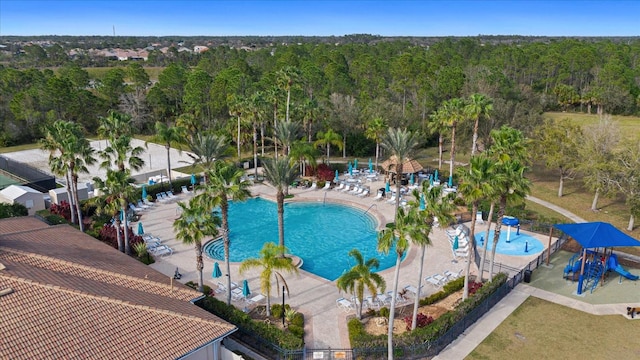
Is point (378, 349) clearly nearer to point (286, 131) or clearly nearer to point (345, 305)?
point (345, 305)

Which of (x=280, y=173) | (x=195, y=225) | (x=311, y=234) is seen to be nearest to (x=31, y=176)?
(x=311, y=234)

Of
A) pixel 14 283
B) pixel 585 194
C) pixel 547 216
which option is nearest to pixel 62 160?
pixel 14 283

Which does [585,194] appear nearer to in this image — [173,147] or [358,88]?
[358,88]

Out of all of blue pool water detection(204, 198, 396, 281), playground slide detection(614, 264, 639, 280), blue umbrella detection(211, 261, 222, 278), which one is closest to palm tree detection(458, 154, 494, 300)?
blue pool water detection(204, 198, 396, 281)

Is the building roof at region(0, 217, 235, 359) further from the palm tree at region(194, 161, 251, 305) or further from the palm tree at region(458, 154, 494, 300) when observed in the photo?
the palm tree at region(458, 154, 494, 300)

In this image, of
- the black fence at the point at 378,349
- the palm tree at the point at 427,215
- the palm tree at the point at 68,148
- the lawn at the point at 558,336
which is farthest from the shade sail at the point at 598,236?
the palm tree at the point at 68,148
